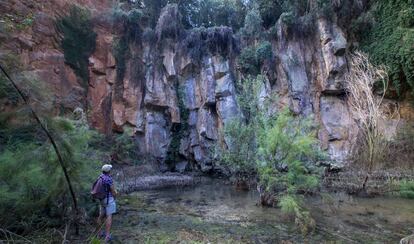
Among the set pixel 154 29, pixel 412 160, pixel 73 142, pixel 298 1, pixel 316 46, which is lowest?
pixel 412 160

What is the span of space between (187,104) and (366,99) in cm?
1075

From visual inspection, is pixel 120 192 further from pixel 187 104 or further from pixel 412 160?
pixel 412 160

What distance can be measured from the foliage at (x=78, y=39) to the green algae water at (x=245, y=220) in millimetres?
9967

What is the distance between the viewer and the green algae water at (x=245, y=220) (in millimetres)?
7670

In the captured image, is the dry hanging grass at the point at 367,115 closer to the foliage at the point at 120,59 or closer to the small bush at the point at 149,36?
the small bush at the point at 149,36

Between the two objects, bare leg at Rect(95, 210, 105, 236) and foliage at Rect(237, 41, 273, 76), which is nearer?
bare leg at Rect(95, 210, 105, 236)

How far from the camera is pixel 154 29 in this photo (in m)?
22.0

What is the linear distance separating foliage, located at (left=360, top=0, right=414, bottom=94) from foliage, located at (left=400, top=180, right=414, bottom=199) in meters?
6.65

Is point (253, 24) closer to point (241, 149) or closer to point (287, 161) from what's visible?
point (241, 149)

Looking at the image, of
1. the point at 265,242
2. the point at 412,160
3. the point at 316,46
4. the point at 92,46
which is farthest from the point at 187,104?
the point at 265,242

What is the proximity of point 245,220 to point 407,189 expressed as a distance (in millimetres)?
7869

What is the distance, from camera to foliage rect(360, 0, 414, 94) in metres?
17.2

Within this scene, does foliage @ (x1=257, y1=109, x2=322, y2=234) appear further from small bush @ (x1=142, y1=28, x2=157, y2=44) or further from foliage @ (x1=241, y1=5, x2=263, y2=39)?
small bush @ (x1=142, y1=28, x2=157, y2=44)

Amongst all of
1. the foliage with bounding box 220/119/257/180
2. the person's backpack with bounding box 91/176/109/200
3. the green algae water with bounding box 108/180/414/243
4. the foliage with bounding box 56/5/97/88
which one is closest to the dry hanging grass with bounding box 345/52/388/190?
the green algae water with bounding box 108/180/414/243
